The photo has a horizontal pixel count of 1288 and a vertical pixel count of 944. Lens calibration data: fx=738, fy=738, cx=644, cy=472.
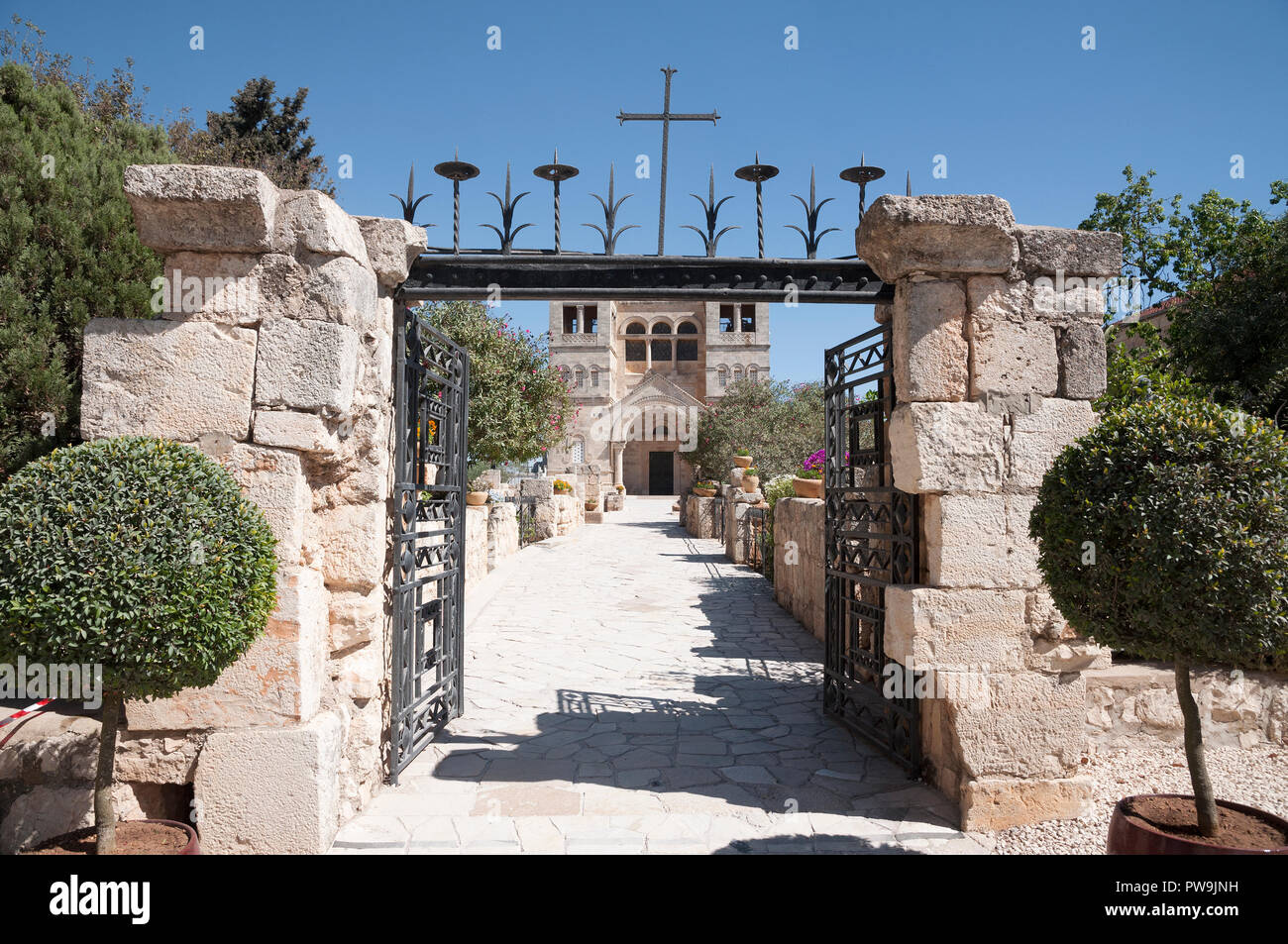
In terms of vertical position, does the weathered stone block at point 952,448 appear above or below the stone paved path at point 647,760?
above

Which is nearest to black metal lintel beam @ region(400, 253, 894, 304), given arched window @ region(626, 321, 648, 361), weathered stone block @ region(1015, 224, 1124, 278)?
weathered stone block @ region(1015, 224, 1124, 278)

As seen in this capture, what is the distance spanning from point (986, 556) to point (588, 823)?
2.46 meters

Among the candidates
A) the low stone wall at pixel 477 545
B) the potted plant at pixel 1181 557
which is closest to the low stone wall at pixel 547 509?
the low stone wall at pixel 477 545

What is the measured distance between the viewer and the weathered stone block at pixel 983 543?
383 cm

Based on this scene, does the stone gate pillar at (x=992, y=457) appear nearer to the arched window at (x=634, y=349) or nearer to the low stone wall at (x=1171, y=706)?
the low stone wall at (x=1171, y=706)

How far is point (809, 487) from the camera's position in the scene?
29.8ft

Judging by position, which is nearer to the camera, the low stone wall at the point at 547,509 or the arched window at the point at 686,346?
the low stone wall at the point at 547,509

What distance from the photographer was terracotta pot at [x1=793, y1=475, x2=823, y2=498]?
29.3 feet

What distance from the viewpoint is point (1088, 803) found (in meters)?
3.89

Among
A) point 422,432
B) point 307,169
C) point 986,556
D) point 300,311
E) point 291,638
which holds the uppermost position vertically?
point 307,169

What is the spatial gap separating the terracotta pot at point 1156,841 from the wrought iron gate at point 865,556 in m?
1.29

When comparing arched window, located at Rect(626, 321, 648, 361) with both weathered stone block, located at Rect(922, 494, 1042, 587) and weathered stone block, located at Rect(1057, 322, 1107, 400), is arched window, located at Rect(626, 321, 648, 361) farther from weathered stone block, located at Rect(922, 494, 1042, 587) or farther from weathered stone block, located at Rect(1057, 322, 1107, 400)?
weathered stone block, located at Rect(922, 494, 1042, 587)

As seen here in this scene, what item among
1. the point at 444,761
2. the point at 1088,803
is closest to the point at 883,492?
the point at 1088,803
